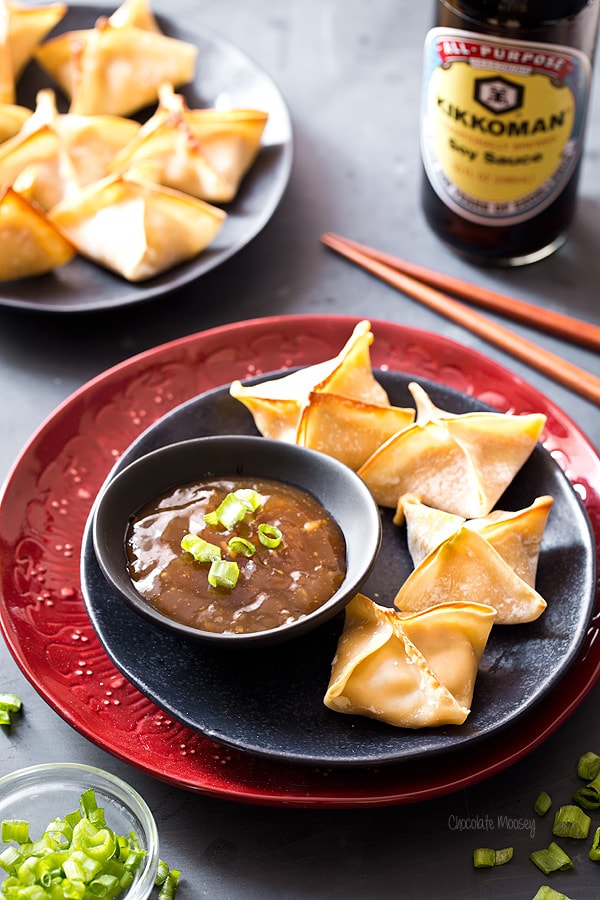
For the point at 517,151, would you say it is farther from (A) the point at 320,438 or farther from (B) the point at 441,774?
(B) the point at 441,774

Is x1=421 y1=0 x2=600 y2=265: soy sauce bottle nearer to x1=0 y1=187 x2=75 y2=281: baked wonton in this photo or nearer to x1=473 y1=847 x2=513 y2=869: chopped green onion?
x1=0 y1=187 x2=75 y2=281: baked wonton

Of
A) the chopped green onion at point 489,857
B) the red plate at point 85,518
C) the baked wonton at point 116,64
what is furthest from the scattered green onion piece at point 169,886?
the baked wonton at point 116,64

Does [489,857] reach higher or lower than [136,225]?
lower

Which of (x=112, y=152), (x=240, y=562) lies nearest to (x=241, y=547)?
(x=240, y=562)

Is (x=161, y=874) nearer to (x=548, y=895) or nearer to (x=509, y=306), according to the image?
(x=548, y=895)

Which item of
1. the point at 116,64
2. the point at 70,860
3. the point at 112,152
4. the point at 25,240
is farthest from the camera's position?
the point at 116,64

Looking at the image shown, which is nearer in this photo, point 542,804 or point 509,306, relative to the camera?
point 542,804
